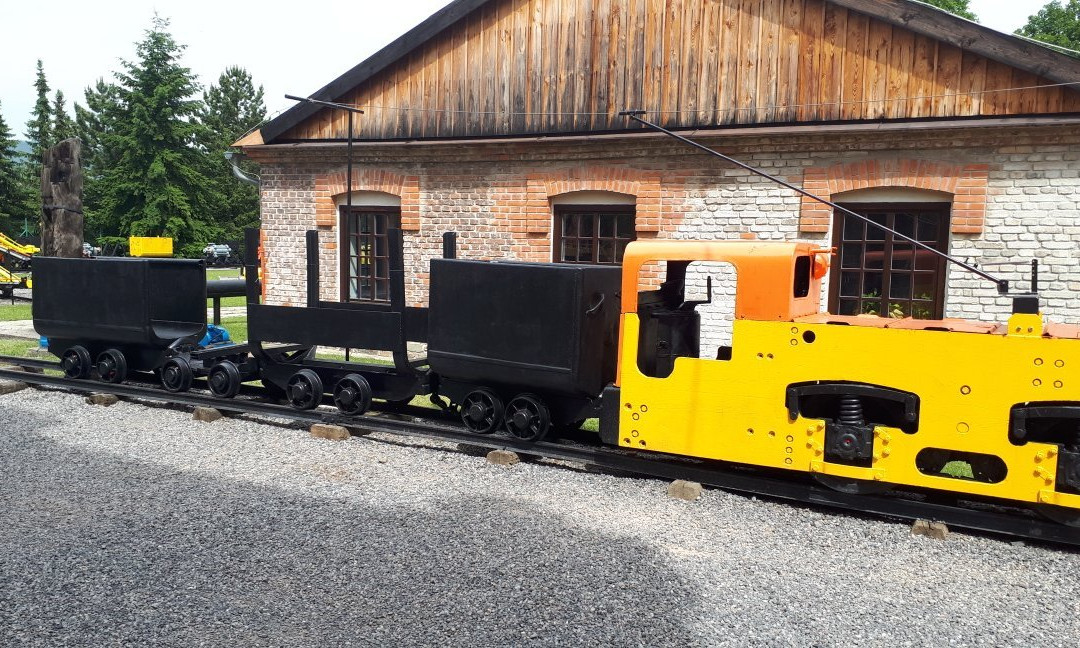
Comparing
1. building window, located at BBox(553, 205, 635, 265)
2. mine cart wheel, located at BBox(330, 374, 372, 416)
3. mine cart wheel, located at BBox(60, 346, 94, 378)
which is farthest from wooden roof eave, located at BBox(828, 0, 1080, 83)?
mine cart wheel, located at BBox(60, 346, 94, 378)

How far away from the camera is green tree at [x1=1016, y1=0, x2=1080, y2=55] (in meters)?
40.4

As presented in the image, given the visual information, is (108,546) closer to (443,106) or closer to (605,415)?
(605,415)

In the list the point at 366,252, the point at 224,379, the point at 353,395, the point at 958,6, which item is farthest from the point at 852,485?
the point at 958,6

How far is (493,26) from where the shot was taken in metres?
12.1

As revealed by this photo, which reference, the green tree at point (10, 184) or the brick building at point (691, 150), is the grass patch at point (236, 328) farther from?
the green tree at point (10, 184)

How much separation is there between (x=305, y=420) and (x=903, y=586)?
556 cm

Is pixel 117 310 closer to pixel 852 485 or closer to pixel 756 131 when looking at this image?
pixel 852 485

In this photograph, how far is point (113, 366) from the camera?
9180mm

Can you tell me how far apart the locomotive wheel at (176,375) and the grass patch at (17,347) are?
15.2ft

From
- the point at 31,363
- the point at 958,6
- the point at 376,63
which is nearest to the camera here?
the point at 31,363

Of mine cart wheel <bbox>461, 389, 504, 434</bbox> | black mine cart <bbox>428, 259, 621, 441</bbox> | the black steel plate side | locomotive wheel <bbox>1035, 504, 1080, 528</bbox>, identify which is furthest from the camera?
the black steel plate side

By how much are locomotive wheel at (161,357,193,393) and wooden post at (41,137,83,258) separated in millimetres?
4777

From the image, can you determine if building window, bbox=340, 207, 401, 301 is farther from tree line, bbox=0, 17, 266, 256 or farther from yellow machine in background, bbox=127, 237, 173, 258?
tree line, bbox=0, 17, 266, 256

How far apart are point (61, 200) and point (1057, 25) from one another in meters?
48.8
